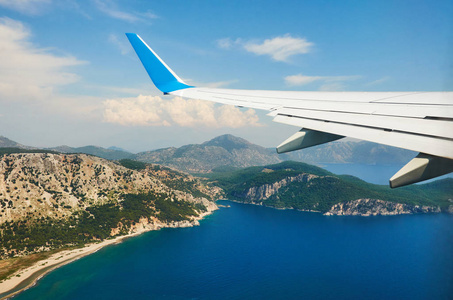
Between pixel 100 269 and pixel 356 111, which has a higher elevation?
pixel 356 111

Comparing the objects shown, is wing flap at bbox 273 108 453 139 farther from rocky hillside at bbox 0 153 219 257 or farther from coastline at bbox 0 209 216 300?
rocky hillside at bbox 0 153 219 257

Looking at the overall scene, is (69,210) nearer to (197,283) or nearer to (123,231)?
(123,231)

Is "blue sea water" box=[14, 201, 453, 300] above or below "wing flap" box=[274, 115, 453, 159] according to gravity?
below

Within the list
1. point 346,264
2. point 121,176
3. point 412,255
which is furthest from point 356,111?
point 121,176

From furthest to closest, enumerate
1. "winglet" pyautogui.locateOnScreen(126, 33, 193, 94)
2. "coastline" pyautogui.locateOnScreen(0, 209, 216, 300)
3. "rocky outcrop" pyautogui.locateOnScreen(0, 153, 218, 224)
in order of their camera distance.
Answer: "rocky outcrop" pyautogui.locateOnScreen(0, 153, 218, 224) < "coastline" pyautogui.locateOnScreen(0, 209, 216, 300) < "winglet" pyautogui.locateOnScreen(126, 33, 193, 94)

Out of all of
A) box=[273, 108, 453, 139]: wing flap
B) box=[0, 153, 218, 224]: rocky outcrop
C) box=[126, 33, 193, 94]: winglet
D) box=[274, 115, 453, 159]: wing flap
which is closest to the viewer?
box=[274, 115, 453, 159]: wing flap

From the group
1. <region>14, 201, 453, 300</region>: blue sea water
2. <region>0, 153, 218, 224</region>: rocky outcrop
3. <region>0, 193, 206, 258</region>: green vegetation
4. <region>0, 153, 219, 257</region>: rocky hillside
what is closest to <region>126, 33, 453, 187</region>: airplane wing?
<region>14, 201, 453, 300</region>: blue sea water

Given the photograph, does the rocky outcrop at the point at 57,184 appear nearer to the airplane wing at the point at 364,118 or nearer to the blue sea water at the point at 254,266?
the blue sea water at the point at 254,266
